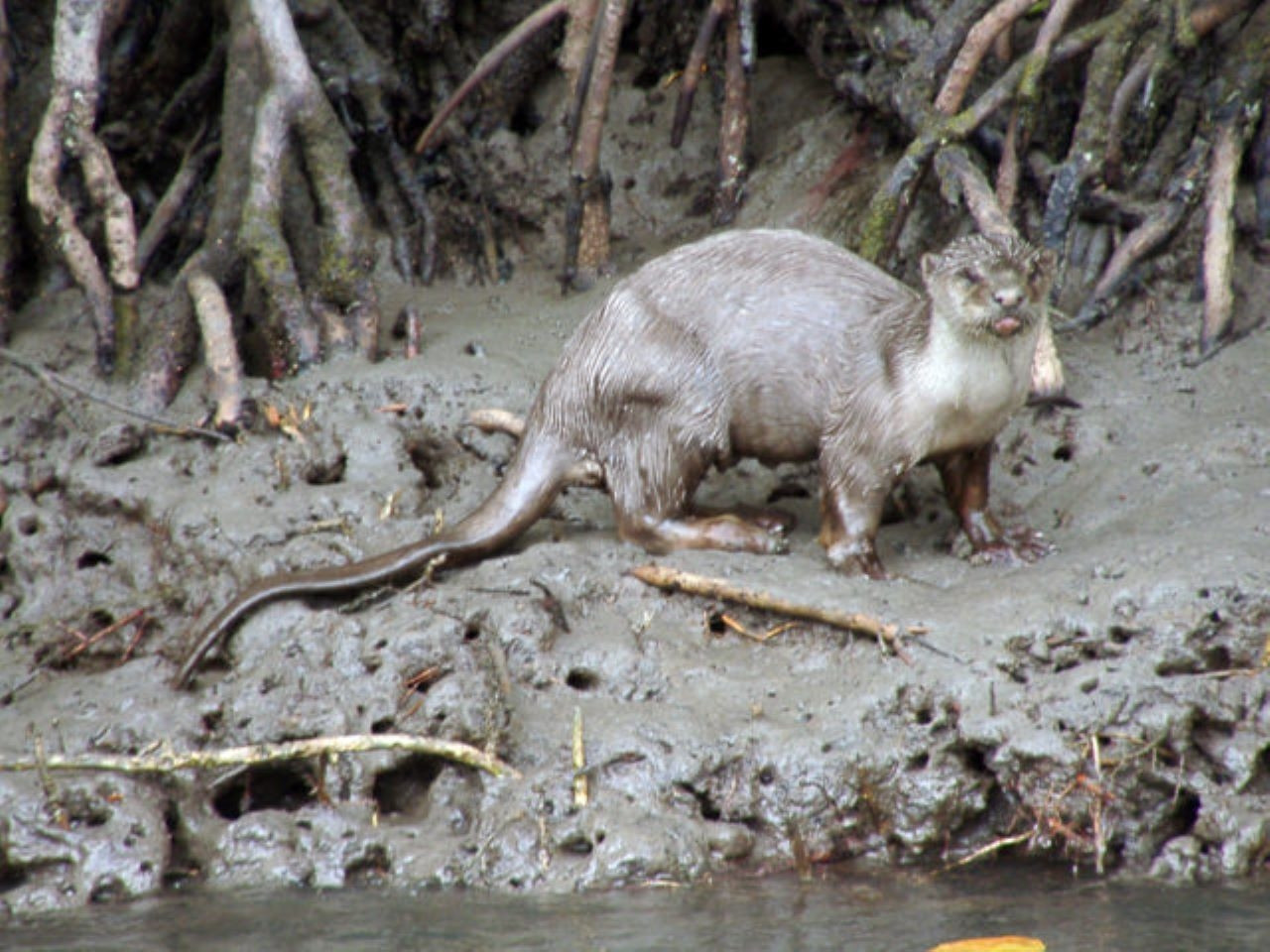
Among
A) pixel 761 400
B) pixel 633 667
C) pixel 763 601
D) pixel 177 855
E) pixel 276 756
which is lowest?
pixel 177 855

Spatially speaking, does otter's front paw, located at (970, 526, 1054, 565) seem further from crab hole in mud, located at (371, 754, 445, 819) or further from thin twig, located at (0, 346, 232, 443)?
thin twig, located at (0, 346, 232, 443)

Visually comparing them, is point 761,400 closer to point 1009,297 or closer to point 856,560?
point 856,560

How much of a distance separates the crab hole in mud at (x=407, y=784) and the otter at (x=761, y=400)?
26.9 inches

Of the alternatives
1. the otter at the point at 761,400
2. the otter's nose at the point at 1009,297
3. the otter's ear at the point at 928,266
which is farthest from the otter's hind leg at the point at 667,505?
the otter's nose at the point at 1009,297

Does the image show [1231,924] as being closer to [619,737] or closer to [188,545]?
[619,737]

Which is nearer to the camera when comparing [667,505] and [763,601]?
[763,601]

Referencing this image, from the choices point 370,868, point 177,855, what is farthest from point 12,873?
point 370,868

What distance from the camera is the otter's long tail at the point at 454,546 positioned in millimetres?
4555

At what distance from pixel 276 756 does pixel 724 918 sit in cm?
122

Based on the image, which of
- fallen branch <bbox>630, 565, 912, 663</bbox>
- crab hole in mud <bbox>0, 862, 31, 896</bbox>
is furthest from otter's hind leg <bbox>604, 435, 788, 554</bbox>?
crab hole in mud <bbox>0, 862, 31, 896</bbox>

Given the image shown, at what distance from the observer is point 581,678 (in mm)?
4273

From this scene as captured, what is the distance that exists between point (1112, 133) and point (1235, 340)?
805 mm

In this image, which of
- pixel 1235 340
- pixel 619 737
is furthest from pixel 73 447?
pixel 1235 340

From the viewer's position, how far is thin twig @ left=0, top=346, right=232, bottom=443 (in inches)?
214
